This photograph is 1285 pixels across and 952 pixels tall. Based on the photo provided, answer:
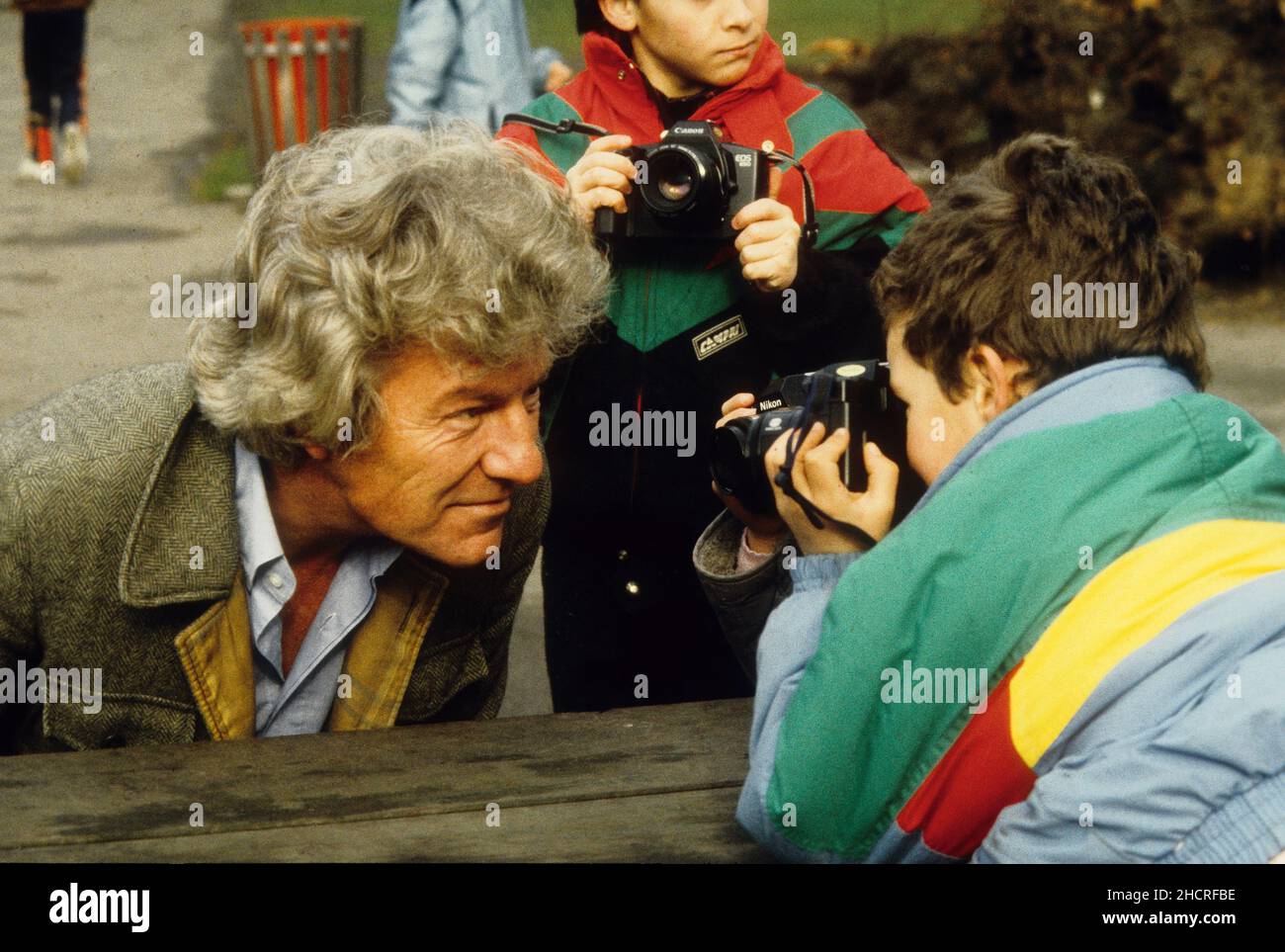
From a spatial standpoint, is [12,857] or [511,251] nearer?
[12,857]

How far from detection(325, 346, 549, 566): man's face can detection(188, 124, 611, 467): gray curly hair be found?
28mm

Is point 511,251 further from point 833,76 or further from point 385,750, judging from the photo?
point 833,76

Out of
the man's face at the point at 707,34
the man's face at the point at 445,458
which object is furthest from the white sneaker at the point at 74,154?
the man's face at the point at 445,458

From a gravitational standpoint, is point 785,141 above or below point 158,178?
above

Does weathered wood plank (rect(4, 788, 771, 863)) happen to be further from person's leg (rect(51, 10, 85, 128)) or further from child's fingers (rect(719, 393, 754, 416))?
person's leg (rect(51, 10, 85, 128))

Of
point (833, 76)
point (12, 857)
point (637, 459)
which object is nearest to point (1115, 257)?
point (637, 459)

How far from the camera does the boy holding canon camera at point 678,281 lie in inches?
107

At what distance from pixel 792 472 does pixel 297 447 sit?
65 centimetres

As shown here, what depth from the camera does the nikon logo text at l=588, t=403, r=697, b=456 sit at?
2.79m

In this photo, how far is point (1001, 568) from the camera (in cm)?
179

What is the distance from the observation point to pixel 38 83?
8.45 m

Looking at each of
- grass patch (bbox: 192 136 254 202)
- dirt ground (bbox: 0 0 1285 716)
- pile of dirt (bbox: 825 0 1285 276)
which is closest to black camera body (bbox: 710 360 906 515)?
dirt ground (bbox: 0 0 1285 716)

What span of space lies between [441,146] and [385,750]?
0.79m

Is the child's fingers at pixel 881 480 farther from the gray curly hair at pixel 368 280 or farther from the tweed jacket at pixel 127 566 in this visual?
the tweed jacket at pixel 127 566
